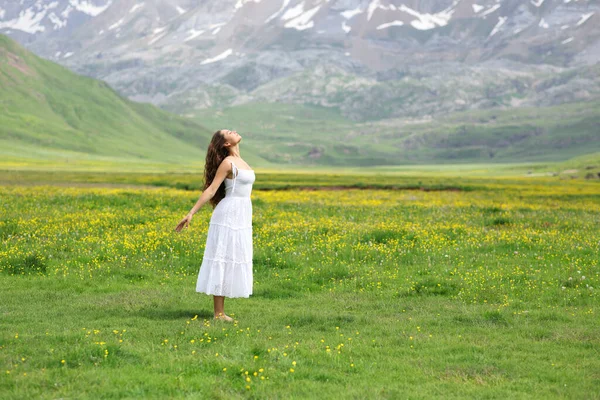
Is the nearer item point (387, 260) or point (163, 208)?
point (387, 260)

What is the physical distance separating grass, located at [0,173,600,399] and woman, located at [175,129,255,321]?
0.87 m

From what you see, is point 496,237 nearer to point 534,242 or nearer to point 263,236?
point 534,242

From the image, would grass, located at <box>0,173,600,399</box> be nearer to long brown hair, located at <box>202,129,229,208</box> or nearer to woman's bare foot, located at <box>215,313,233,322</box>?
woman's bare foot, located at <box>215,313,233,322</box>

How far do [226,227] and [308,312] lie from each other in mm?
2822

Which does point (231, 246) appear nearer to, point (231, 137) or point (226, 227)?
point (226, 227)

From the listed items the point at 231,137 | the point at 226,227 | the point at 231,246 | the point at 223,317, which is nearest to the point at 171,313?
the point at 223,317

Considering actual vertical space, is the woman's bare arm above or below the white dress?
above

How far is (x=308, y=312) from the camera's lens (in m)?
16.1

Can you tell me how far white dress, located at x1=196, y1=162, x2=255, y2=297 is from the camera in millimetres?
15273

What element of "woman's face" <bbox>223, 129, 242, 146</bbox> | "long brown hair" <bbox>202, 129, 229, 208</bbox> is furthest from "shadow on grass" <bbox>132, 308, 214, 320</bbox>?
"woman's face" <bbox>223, 129, 242, 146</bbox>

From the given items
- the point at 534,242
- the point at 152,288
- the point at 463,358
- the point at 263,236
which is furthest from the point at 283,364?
the point at 534,242

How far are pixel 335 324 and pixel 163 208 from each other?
2322 cm

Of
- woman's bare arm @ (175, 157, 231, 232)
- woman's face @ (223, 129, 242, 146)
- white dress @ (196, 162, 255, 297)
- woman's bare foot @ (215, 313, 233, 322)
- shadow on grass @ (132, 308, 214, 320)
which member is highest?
woman's face @ (223, 129, 242, 146)

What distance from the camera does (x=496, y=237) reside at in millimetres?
26750
